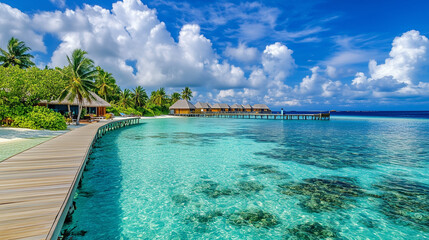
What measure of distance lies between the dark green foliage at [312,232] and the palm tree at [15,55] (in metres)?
40.7

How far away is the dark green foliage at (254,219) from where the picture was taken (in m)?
4.87

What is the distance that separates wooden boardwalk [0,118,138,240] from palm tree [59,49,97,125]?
17927mm

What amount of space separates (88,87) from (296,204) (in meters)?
25.1

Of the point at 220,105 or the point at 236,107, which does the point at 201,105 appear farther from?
the point at 236,107

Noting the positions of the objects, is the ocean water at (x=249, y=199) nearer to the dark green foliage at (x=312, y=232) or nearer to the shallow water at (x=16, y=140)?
the dark green foliage at (x=312, y=232)

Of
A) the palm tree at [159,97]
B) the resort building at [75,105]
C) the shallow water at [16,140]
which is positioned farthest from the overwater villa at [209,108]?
the shallow water at [16,140]

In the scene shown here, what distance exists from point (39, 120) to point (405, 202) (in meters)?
23.4

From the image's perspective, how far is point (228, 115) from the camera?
6744cm

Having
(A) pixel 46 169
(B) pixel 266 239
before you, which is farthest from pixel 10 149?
(B) pixel 266 239

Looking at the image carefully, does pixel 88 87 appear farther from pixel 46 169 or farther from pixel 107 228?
pixel 107 228

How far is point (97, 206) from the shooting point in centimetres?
564

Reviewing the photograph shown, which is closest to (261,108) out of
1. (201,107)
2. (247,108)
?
(247,108)

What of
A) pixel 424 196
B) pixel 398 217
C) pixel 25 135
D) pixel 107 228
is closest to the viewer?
pixel 107 228

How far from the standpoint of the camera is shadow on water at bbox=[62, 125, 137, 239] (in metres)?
4.48
